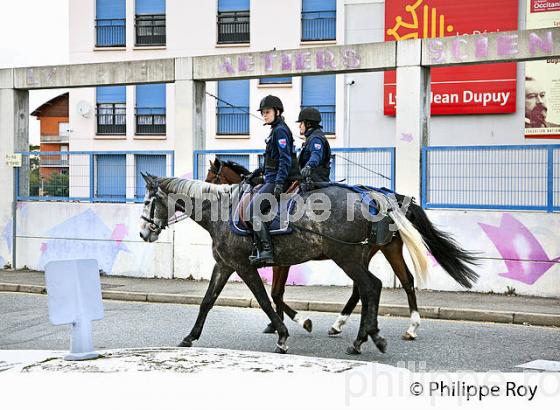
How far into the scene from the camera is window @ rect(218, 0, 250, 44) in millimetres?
37562

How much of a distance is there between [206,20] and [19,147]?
20.7m

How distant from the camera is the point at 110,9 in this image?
39.6 metres

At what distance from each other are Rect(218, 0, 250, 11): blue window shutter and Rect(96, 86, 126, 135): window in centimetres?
596

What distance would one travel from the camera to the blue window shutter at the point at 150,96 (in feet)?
124

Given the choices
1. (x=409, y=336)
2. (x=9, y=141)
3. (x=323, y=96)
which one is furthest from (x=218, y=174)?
(x=323, y=96)

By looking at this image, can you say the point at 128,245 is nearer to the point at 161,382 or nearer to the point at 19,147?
the point at 19,147

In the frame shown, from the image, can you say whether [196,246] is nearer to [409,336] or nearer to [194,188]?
[194,188]

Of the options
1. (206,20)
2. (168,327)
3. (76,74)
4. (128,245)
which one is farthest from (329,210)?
(206,20)

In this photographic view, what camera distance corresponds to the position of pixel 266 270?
1606 centimetres

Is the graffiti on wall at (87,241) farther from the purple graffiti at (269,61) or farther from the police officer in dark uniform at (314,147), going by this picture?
the police officer in dark uniform at (314,147)

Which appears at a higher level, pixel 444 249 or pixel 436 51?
pixel 436 51

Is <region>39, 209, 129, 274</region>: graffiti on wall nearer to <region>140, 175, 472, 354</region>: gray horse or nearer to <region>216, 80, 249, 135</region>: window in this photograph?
<region>140, 175, 472, 354</region>: gray horse

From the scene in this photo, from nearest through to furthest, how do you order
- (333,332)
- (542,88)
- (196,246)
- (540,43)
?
(333,332) → (540,43) → (196,246) → (542,88)

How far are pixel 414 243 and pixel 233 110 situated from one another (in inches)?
1101
